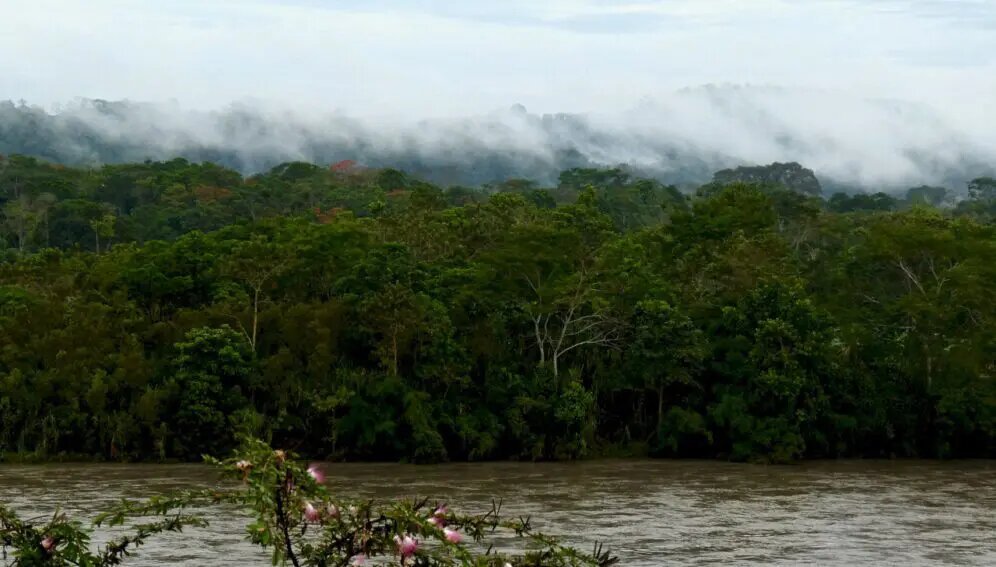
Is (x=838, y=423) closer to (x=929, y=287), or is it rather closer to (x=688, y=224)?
(x=929, y=287)

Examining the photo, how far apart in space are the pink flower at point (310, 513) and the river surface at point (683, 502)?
11477mm

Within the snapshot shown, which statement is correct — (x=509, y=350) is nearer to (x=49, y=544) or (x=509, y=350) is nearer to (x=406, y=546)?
(x=49, y=544)

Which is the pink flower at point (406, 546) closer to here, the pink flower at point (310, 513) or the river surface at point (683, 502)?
the pink flower at point (310, 513)

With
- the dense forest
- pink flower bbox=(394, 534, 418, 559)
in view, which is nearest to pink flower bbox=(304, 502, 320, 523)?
pink flower bbox=(394, 534, 418, 559)

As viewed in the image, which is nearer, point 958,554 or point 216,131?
point 958,554

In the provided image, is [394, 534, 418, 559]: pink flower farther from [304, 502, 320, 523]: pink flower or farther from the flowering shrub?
[304, 502, 320, 523]: pink flower

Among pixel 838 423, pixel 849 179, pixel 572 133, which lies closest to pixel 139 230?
pixel 838 423

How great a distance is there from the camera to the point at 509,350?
1181 inches

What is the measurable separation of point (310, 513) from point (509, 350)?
2408 centimetres

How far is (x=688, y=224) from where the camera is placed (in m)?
35.0

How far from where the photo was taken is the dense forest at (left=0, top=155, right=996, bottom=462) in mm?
28266

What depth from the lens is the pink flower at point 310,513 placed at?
595 cm

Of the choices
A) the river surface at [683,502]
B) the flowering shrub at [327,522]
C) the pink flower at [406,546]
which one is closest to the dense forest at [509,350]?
the river surface at [683,502]

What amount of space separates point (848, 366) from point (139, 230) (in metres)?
27.9
